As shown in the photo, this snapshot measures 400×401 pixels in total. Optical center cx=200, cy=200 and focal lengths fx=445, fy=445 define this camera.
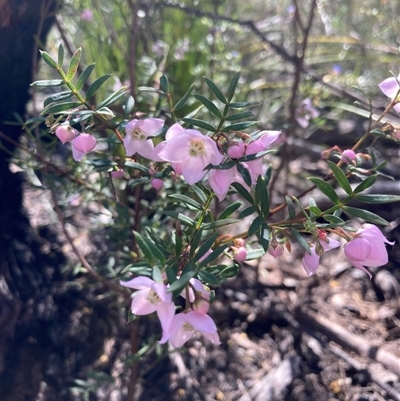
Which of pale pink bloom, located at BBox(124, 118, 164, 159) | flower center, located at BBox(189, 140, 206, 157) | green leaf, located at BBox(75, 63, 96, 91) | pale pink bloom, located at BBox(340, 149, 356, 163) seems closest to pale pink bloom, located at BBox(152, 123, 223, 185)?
flower center, located at BBox(189, 140, 206, 157)

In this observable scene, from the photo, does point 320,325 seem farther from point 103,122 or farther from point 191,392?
point 103,122

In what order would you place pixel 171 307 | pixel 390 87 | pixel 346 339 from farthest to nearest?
pixel 346 339
pixel 390 87
pixel 171 307

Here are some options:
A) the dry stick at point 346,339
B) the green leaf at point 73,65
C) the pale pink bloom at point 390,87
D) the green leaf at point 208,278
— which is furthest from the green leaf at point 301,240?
the dry stick at point 346,339

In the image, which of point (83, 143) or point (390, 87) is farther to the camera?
point (390, 87)

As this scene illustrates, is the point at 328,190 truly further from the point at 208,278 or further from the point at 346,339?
the point at 346,339

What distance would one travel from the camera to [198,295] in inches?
29.6

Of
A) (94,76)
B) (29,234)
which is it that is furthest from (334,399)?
(94,76)

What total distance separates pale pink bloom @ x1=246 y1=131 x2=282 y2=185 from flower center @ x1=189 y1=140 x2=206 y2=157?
8 centimetres

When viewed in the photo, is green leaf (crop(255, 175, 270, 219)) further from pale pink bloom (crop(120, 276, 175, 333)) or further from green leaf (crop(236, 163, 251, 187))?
pale pink bloom (crop(120, 276, 175, 333))

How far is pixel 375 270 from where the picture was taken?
76.1 inches

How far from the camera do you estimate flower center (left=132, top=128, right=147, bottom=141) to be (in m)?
0.86

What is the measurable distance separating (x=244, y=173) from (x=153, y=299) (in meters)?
0.26

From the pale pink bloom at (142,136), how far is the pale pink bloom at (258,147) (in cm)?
20

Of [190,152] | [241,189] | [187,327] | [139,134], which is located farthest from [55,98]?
[187,327]
